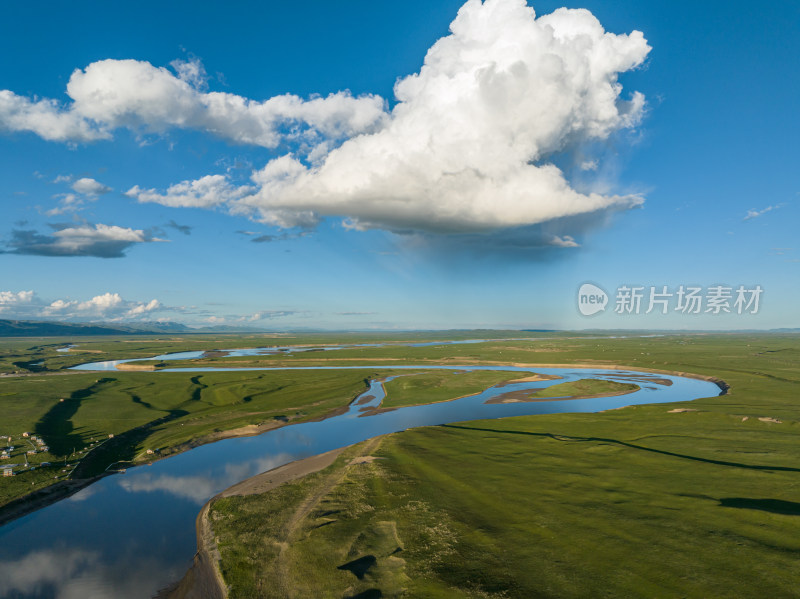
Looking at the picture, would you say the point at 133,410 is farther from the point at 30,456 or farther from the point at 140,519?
the point at 140,519

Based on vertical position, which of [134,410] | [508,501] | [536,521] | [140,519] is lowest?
[134,410]

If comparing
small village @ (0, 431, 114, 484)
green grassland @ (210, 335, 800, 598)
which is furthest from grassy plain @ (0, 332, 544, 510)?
green grassland @ (210, 335, 800, 598)

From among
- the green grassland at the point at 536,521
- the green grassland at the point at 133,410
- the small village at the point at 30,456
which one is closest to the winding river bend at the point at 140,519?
the green grassland at the point at 536,521

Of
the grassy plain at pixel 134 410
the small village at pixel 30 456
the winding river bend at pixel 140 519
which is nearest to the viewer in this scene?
the winding river bend at pixel 140 519

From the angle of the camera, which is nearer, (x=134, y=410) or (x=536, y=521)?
(x=536, y=521)

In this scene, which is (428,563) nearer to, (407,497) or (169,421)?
(407,497)

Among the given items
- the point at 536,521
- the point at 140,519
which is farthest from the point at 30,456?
the point at 536,521

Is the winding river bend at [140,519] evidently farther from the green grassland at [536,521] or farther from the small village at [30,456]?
the small village at [30,456]
